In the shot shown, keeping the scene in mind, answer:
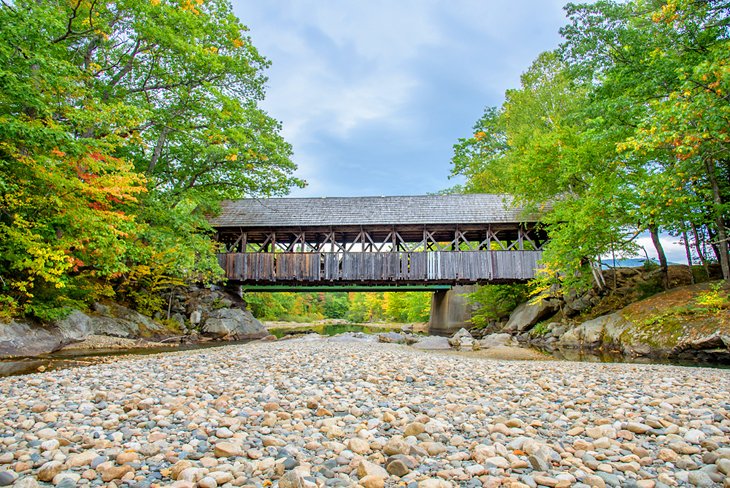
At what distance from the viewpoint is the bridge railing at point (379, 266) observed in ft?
53.3

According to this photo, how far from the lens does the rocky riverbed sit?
203 cm

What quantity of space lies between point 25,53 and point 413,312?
29691 millimetres

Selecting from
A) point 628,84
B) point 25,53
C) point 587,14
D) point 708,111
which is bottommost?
point 708,111

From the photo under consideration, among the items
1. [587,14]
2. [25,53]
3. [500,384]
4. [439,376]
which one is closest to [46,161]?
[25,53]

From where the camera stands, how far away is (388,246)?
18.0 m

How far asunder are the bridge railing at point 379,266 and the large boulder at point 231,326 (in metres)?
1.52

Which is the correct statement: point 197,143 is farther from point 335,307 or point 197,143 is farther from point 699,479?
point 335,307

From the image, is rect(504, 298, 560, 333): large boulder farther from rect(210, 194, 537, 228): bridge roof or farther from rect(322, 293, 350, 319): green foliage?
rect(322, 293, 350, 319): green foliage

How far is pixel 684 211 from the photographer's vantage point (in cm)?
885

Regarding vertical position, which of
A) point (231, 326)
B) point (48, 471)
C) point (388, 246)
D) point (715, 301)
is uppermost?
point (388, 246)

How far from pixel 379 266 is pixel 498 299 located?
19.8 feet

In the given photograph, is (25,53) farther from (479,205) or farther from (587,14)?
(479,205)

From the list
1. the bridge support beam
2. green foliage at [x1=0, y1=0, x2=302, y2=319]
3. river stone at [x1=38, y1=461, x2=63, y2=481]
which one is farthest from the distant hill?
river stone at [x1=38, y1=461, x2=63, y2=481]

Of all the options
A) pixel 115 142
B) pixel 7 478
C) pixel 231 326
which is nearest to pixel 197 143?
pixel 115 142
